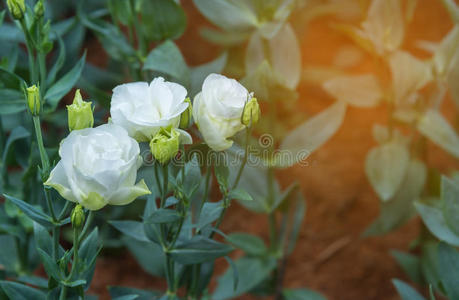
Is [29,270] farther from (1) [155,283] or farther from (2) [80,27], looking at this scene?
(2) [80,27]

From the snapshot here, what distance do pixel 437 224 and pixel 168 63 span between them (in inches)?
19.5

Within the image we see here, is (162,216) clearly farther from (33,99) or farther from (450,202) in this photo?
(450,202)

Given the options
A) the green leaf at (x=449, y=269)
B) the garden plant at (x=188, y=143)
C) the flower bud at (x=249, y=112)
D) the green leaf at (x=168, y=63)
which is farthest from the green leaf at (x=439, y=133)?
the flower bud at (x=249, y=112)

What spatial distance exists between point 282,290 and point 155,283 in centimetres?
29

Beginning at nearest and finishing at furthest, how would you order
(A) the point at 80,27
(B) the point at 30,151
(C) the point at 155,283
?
(B) the point at 30,151 < (A) the point at 80,27 < (C) the point at 155,283

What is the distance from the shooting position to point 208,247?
0.76m

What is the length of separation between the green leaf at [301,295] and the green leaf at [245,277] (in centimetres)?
7

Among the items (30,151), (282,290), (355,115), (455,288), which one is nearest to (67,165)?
(30,151)

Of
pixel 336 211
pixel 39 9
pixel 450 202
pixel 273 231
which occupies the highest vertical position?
pixel 39 9

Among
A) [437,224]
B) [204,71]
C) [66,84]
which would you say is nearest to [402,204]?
[437,224]

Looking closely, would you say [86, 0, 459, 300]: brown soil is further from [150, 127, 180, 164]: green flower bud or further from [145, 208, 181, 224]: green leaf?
[150, 127, 180, 164]: green flower bud

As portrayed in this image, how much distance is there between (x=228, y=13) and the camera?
1.02 m

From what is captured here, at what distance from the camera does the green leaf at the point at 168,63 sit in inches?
37.0

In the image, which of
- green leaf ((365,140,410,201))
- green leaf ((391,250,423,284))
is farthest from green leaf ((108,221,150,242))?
green leaf ((391,250,423,284))
